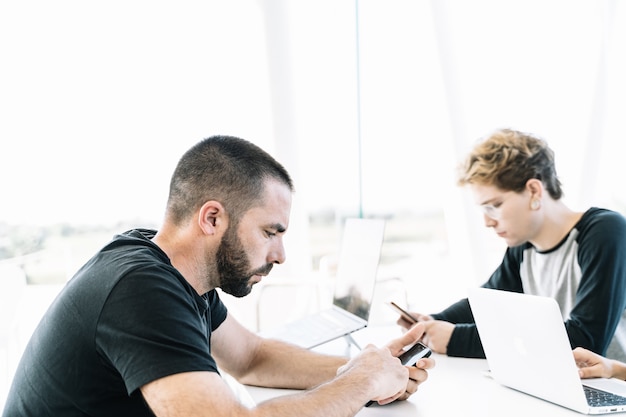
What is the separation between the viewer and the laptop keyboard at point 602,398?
4.24 feet

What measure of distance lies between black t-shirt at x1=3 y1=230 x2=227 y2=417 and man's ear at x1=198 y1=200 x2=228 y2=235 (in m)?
0.12

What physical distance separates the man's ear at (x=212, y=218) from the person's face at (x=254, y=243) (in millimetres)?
21

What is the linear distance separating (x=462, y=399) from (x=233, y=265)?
1.91 ft

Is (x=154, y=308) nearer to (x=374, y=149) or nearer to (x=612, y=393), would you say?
(x=612, y=393)

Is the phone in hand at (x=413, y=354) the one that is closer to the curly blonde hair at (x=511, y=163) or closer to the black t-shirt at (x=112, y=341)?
the black t-shirt at (x=112, y=341)

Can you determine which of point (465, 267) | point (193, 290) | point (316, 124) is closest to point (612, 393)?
point (193, 290)

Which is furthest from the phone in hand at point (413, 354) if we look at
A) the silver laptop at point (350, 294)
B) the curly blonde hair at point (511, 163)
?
the curly blonde hair at point (511, 163)

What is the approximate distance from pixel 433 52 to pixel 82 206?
2083mm

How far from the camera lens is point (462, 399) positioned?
55.0 inches

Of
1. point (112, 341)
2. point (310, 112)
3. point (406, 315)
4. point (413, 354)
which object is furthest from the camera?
point (310, 112)

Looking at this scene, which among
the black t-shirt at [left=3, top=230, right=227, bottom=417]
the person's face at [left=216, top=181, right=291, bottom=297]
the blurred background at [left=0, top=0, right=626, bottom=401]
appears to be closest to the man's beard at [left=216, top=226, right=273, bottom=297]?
the person's face at [left=216, top=181, right=291, bottom=297]

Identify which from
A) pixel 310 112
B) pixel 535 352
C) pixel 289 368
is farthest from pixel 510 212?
pixel 310 112

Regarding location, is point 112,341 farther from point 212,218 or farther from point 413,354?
point 413,354

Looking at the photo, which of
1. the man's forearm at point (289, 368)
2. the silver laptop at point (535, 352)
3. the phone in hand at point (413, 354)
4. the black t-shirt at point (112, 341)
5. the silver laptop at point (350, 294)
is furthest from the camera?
the silver laptop at point (350, 294)
